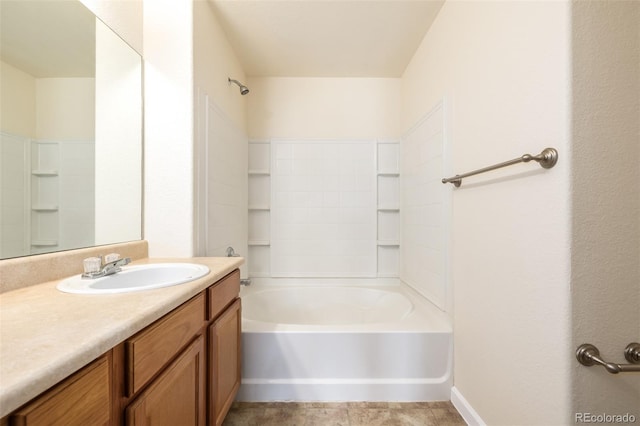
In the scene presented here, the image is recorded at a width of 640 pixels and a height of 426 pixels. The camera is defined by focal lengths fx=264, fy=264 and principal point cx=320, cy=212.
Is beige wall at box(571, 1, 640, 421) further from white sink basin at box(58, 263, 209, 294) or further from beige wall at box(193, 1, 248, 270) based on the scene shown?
beige wall at box(193, 1, 248, 270)

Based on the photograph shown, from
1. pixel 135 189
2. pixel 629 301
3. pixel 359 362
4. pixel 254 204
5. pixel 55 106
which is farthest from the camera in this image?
pixel 254 204

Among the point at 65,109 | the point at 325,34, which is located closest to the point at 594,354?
the point at 65,109

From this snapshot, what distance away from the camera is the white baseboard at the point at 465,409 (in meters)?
1.28

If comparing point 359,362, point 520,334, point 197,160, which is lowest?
point 359,362

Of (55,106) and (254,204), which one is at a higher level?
(55,106)

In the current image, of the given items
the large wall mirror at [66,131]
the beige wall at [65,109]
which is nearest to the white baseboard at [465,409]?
the large wall mirror at [66,131]

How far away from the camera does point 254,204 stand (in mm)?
2549

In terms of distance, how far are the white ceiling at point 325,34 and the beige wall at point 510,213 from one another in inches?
15.9

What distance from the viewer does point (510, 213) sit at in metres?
1.06

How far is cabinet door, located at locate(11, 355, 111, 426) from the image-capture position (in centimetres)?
41

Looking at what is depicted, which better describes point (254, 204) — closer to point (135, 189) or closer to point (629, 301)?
point (135, 189)

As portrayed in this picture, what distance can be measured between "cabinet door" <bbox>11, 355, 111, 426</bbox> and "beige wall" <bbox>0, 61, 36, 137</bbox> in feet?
2.90

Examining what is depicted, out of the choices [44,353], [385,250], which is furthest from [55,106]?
[385,250]

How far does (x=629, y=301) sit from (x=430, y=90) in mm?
1555
